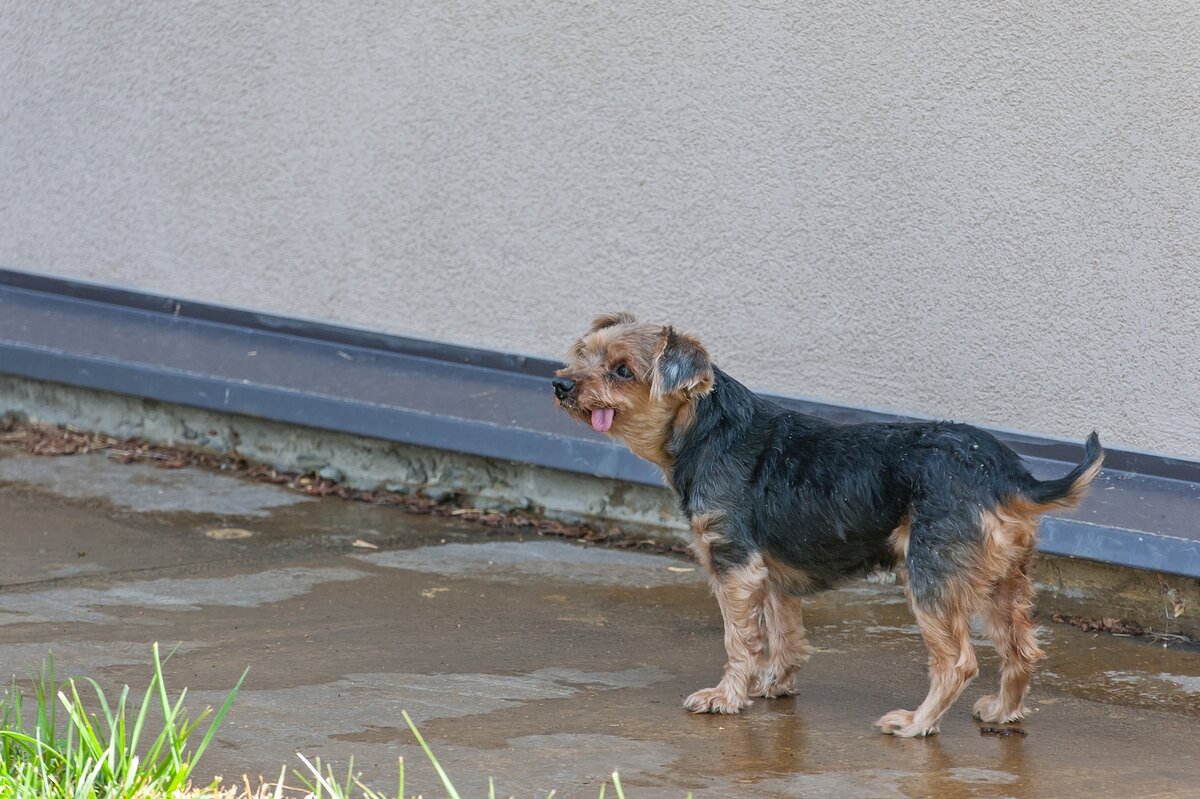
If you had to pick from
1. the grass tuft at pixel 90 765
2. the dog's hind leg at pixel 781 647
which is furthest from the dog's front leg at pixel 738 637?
the grass tuft at pixel 90 765

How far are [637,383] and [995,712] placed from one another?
171cm

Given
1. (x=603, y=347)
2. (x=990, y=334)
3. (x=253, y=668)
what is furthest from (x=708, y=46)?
(x=253, y=668)

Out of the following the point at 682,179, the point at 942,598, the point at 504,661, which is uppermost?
the point at 682,179

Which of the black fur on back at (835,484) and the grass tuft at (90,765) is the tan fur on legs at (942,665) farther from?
the grass tuft at (90,765)

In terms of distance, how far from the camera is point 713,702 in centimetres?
509

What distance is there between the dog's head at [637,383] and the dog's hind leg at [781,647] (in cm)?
68

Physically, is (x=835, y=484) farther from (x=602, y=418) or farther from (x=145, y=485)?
(x=145, y=485)

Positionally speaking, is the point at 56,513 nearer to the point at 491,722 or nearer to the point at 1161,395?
the point at 491,722

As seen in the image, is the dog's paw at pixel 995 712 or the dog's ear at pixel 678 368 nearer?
the dog's paw at pixel 995 712

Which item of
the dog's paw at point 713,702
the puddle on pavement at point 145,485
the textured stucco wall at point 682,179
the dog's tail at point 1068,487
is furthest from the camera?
the puddle on pavement at point 145,485

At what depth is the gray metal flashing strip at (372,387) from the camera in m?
6.22

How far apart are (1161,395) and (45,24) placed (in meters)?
7.05

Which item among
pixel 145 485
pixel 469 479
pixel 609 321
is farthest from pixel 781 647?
pixel 145 485

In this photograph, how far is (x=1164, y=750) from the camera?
4738 mm
